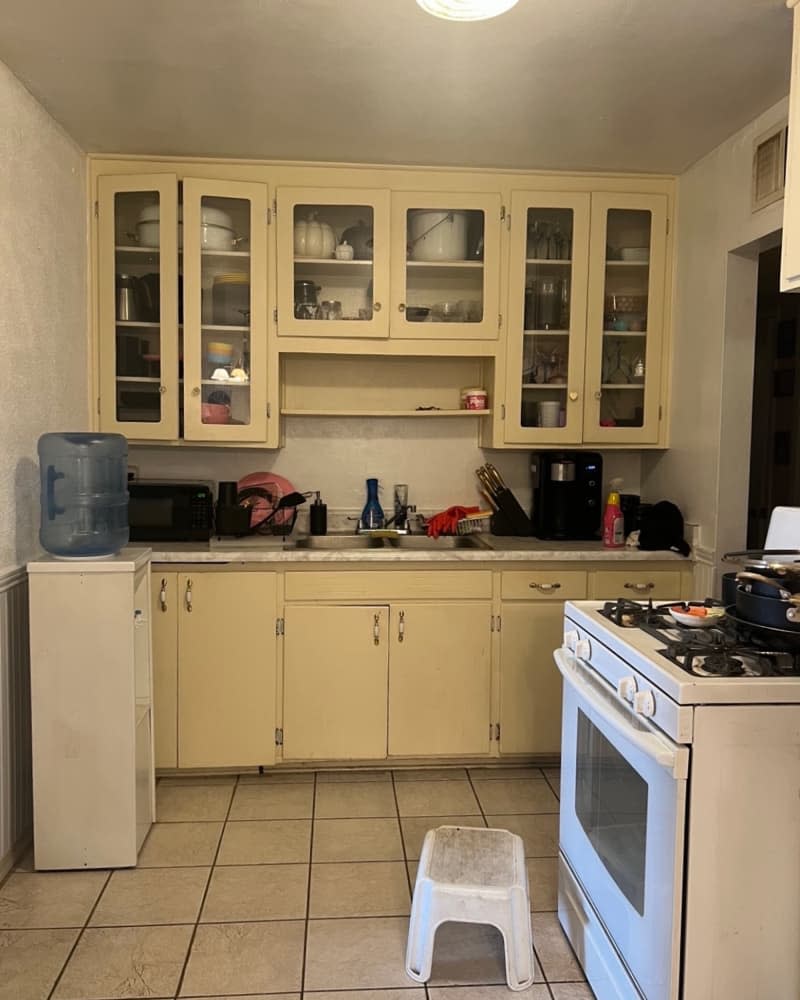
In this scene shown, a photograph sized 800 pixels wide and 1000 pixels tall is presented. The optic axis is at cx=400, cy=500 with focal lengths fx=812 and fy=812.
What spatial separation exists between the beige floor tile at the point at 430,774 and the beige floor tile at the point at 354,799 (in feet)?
0.30

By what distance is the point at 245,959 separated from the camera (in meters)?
2.10

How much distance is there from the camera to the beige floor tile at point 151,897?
7.45 feet

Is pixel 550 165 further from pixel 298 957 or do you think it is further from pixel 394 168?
pixel 298 957

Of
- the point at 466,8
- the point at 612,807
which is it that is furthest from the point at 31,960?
the point at 466,8

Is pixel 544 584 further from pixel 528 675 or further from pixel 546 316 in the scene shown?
pixel 546 316

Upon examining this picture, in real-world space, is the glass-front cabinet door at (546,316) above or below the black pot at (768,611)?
above

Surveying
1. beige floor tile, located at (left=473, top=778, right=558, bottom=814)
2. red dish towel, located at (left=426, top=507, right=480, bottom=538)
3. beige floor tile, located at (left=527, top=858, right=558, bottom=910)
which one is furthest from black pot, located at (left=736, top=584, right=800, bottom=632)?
red dish towel, located at (left=426, top=507, right=480, bottom=538)

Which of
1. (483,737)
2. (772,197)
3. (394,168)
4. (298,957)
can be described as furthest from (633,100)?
(298,957)

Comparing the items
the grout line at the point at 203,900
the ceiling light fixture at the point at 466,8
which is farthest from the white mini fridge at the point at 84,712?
the ceiling light fixture at the point at 466,8

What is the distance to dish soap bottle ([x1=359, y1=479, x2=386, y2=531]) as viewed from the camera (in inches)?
143

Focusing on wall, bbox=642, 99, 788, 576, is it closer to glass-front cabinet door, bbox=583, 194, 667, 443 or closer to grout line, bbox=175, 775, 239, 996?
glass-front cabinet door, bbox=583, 194, 667, 443

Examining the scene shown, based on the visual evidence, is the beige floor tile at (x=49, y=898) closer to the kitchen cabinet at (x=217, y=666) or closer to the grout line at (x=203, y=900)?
the grout line at (x=203, y=900)

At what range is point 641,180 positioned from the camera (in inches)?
132

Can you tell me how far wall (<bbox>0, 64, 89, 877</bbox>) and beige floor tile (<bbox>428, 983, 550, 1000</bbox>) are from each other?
4.50 ft
